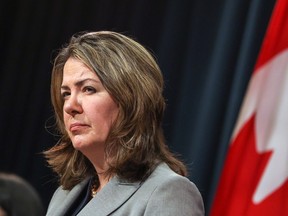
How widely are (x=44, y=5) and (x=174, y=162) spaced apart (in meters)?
2.05

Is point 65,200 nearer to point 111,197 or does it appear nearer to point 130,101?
point 111,197

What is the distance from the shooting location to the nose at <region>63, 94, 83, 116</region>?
63.1 inches

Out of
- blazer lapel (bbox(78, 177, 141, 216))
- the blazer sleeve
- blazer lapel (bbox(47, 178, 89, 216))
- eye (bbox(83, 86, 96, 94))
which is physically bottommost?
blazer lapel (bbox(47, 178, 89, 216))

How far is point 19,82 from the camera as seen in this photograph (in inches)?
135

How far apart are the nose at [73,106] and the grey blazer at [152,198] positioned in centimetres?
20

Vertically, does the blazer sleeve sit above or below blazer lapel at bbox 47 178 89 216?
above

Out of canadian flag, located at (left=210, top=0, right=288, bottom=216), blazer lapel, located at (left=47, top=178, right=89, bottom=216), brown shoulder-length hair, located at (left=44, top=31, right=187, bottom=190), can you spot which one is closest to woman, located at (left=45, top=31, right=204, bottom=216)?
brown shoulder-length hair, located at (left=44, top=31, right=187, bottom=190)

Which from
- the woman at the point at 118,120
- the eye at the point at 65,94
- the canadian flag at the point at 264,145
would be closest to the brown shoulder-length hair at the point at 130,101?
the woman at the point at 118,120

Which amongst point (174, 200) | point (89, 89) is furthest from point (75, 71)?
point (174, 200)

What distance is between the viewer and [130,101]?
1.60 meters

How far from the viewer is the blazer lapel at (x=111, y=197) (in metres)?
1.52

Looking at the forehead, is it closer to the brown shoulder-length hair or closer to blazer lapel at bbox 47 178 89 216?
the brown shoulder-length hair

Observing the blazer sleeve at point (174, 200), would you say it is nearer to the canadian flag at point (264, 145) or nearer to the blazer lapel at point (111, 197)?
the blazer lapel at point (111, 197)

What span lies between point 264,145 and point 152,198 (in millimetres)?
828
